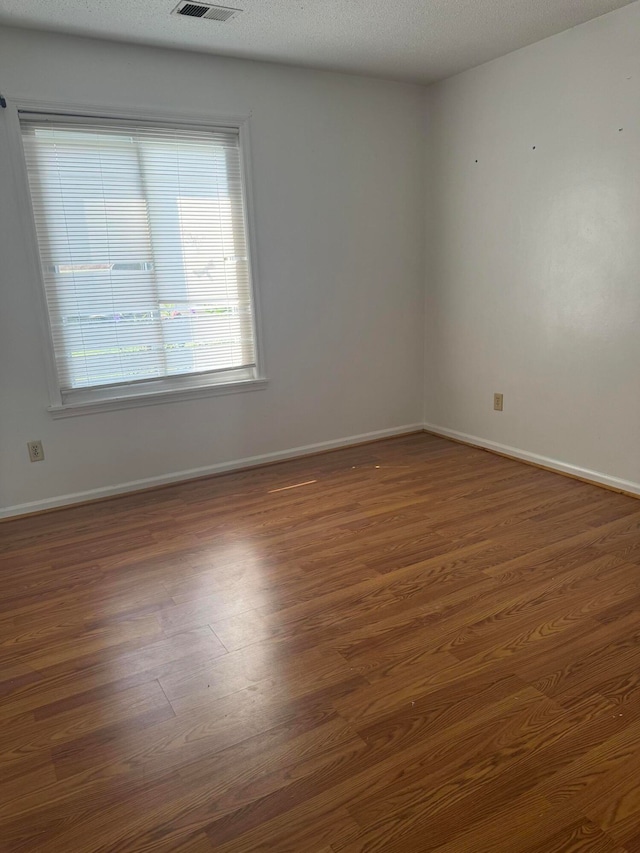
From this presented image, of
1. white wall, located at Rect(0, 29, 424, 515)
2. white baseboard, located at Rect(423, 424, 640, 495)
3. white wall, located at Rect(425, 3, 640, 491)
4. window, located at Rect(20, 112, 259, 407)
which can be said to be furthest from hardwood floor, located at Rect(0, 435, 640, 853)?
window, located at Rect(20, 112, 259, 407)

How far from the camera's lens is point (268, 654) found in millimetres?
2006

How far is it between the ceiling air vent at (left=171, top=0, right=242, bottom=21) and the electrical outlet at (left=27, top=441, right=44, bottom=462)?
2274 millimetres

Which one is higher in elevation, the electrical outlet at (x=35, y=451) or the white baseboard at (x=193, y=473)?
the electrical outlet at (x=35, y=451)

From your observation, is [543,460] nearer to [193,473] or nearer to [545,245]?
[545,245]

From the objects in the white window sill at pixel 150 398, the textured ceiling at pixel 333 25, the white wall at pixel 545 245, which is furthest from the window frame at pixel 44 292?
the white wall at pixel 545 245

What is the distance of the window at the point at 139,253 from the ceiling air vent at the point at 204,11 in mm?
661

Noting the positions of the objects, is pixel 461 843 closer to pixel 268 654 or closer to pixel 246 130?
pixel 268 654

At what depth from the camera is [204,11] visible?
2.73m

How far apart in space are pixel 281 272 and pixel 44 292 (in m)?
1.43

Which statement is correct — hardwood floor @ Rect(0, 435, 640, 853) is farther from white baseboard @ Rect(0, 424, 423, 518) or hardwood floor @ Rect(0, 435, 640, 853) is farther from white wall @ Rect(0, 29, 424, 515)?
white wall @ Rect(0, 29, 424, 515)

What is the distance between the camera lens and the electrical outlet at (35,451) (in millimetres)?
3246

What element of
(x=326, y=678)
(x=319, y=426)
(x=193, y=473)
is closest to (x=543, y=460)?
(x=319, y=426)

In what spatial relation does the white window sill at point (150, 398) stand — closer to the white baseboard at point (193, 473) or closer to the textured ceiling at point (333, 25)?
the white baseboard at point (193, 473)

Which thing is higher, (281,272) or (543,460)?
(281,272)
